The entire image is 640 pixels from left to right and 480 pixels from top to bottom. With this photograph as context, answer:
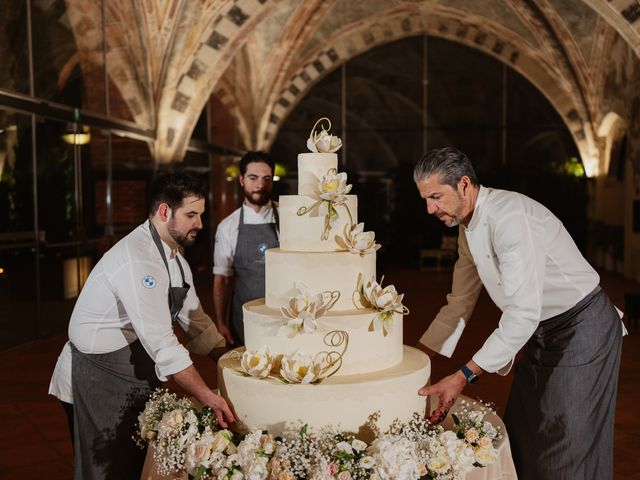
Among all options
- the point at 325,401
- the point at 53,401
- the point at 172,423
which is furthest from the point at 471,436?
the point at 53,401

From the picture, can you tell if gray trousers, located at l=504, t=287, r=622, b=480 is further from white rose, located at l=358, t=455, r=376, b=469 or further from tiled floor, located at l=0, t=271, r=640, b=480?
tiled floor, located at l=0, t=271, r=640, b=480

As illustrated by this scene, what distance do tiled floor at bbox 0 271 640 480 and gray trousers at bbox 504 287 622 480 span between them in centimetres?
162

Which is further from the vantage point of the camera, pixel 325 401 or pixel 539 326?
pixel 539 326

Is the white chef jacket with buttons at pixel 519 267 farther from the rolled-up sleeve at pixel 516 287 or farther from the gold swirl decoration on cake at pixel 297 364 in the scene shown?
the gold swirl decoration on cake at pixel 297 364

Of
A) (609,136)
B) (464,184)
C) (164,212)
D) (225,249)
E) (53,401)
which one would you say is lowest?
(53,401)

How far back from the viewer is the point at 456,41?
17125mm

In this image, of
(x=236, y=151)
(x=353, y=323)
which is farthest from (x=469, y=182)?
(x=236, y=151)

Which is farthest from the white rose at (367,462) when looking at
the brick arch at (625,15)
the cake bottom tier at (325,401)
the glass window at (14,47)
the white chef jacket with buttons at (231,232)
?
the brick arch at (625,15)

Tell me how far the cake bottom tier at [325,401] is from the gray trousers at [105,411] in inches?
19.7

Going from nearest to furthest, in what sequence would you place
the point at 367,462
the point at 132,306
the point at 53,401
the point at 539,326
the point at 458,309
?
the point at 367,462, the point at 132,306, the point at 539,326, the point at 458,309, the point at 53,401

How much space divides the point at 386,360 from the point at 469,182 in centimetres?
73

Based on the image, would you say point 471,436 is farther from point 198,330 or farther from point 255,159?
point 255,159

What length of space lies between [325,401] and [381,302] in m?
0.40

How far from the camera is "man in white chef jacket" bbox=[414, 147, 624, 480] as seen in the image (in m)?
2.51
